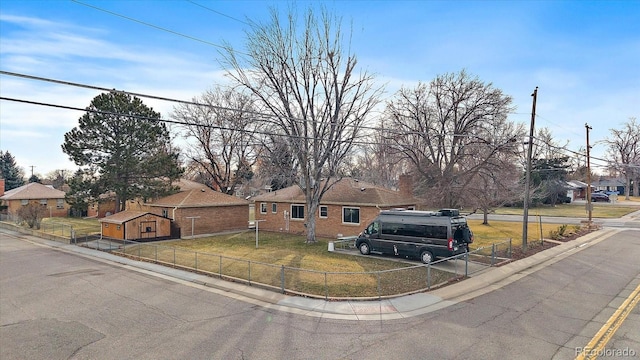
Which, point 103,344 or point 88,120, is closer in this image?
point 103,344

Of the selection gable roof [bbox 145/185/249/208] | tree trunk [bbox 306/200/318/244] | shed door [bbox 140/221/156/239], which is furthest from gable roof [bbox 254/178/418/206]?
shed door [bbox 140/221/156/239]

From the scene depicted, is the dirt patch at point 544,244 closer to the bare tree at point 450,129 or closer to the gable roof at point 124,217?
the bare tree at point 450,129

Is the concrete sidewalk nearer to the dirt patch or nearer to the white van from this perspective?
the dirt patch

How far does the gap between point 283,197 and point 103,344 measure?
22.3m

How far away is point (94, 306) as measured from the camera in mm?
11664

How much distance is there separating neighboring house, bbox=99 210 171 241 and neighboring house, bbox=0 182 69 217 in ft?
83.7

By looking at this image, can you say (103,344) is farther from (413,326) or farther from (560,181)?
(560,181)

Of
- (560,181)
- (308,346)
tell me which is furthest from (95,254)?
(560,181)

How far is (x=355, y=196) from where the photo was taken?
26703 mm

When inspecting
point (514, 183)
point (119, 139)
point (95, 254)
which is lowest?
point (95, 254)

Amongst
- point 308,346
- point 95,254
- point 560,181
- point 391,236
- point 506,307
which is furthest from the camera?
point 560,181

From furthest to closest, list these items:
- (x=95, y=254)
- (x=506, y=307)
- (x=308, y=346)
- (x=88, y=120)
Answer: (x=88, y=120) → (x=95, y=254) → (x=506, y=307) → (x=308, y=346)

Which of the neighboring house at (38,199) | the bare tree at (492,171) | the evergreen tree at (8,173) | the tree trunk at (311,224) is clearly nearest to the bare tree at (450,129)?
the bare tree at (492,171)

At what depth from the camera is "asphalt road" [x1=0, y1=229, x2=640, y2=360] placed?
8.12m
